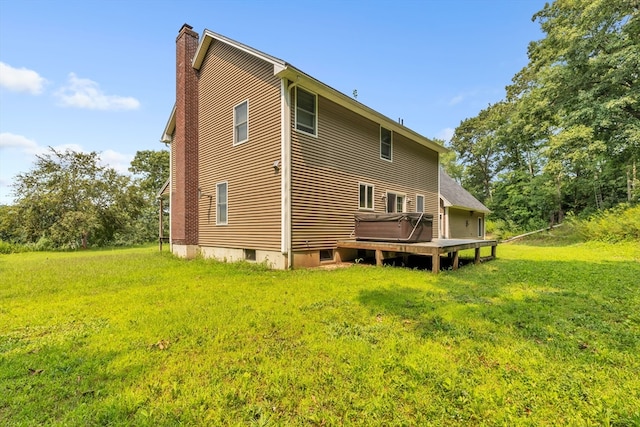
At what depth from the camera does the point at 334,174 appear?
29.7 feet

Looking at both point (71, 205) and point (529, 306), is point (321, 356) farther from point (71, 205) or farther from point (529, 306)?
point (71, 205)

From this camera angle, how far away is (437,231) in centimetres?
1445

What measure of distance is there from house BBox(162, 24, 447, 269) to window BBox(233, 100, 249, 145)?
0.03 m

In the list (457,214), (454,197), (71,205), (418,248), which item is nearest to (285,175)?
(418,248)

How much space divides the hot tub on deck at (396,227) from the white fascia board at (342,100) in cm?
364

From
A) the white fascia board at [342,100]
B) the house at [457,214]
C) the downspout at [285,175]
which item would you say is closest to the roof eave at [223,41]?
the white fascia board at [342,100]

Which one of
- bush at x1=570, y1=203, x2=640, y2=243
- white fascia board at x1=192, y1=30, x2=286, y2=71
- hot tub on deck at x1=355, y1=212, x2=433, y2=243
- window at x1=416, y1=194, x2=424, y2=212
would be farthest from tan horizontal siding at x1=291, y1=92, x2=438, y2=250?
bush at x1=570, y1=203, x2=640, y2=243

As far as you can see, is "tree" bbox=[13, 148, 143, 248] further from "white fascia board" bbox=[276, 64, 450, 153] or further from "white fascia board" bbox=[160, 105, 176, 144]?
"white fascia board" bbox=[276, 64, 450, 153]

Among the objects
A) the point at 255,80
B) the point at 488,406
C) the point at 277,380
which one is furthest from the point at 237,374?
the point at 255,80

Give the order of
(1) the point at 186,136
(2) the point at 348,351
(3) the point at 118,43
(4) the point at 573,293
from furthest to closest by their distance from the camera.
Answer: (1) the point at 186,136 < (3) the point at 118,43 < (4) the point at 573,293 < (2) the point at 348,351

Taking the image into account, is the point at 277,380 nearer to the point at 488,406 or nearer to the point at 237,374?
the point at 237,374

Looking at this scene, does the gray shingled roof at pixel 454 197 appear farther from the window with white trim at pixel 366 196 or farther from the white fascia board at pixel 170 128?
the white fascia board at pixel 170 128

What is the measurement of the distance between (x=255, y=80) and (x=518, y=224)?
86.1 ft

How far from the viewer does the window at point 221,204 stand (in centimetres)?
988
